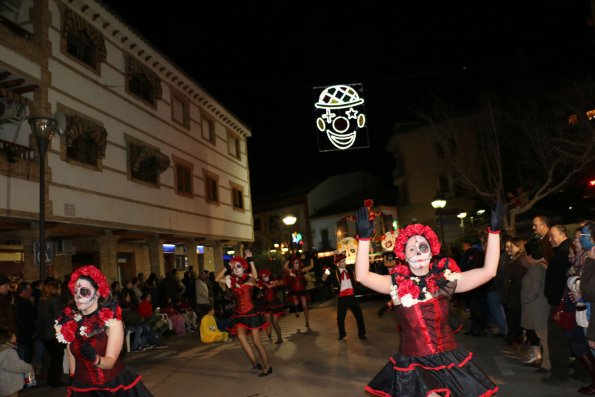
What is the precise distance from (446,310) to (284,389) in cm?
411

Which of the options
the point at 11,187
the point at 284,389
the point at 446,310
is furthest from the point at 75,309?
the point at 11,187

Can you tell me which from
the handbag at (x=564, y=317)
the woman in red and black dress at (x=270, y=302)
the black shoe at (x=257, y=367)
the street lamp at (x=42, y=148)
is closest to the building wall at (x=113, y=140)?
the street lamp at (x=42, y=148)

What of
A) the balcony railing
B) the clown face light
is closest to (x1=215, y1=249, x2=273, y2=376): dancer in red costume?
the clown face light

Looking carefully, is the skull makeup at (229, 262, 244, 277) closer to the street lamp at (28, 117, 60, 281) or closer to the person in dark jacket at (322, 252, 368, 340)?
the person in dark jacket at (322, 252, 368, 340)

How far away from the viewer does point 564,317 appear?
721 centimetres

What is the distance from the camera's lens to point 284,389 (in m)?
8.12

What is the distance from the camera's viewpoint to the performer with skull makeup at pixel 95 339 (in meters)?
4.58

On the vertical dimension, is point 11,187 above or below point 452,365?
above

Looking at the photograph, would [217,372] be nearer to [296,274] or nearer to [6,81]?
[296,274]

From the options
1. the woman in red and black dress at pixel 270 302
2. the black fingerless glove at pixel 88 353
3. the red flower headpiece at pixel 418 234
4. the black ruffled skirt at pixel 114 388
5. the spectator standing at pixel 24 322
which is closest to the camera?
the black fingerless glove at pixel 88 353

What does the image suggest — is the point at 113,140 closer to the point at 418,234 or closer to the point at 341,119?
the point at 341,119

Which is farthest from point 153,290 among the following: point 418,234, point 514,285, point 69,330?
point 418,234

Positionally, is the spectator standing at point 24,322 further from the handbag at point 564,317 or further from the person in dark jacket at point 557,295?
the handbag at point 564,317

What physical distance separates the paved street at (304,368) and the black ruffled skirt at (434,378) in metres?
3.02
